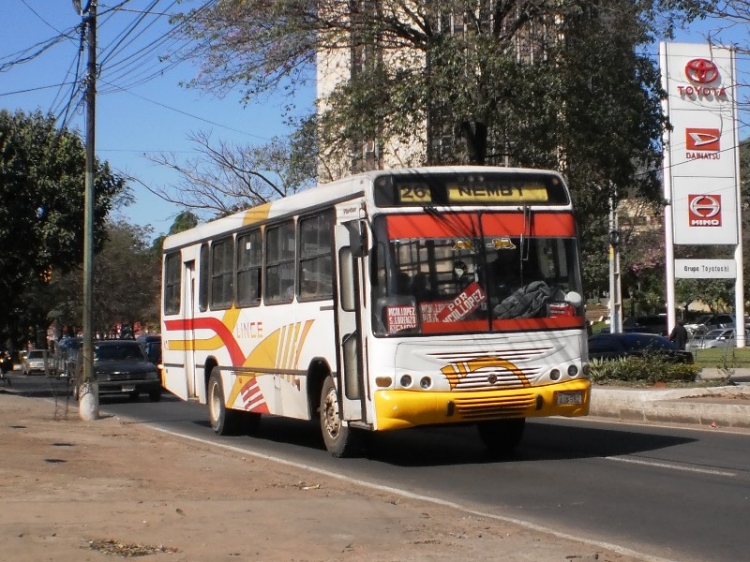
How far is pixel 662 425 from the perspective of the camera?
59.3 feet

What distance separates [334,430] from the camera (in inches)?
547

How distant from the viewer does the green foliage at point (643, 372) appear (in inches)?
909

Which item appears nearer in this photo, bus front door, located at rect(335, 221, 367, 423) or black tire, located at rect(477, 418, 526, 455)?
bus front door, located at rect(335, 221, 367, 423)

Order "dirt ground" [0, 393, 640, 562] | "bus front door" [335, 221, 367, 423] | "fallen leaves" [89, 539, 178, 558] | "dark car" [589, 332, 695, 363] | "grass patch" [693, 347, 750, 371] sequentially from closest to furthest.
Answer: "fallen leaves" [89, 539, 178, 558], "dirt ground" [0, 393, 640, 562], "bus front door" [335, 221, 367, 423], "dark car" [589, 332, 695, 363], "grass patch" [693, 347, 750, 371]

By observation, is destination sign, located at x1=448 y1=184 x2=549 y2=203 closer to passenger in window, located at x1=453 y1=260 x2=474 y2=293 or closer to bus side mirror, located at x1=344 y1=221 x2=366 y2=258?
passenger in window, located at x1=453 y1=260 x2=474 y2=293

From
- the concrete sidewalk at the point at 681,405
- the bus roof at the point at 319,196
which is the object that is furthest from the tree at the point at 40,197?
the concrete sidewalk at the point at 681,405

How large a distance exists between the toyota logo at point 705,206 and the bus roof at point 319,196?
A: 29.7 m

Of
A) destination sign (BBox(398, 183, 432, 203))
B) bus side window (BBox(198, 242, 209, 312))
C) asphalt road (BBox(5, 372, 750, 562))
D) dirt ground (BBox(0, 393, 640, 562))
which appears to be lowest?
asphalt road (BBox(5, 372, 750, 562))

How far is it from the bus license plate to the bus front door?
7.18ft

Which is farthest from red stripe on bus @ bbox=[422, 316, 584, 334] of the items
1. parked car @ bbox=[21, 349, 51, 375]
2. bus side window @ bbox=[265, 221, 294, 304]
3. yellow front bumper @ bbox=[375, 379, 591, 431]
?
parked car @ bbox=[21, 349, 51, 375]

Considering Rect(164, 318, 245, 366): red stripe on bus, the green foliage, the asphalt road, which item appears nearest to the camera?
the asphalt road

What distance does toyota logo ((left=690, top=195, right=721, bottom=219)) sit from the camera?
1747 inches

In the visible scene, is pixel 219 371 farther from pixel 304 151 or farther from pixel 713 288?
pixel 713 288

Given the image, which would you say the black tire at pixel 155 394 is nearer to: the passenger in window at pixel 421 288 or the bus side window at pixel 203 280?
the bus side window at pixel 203 280
